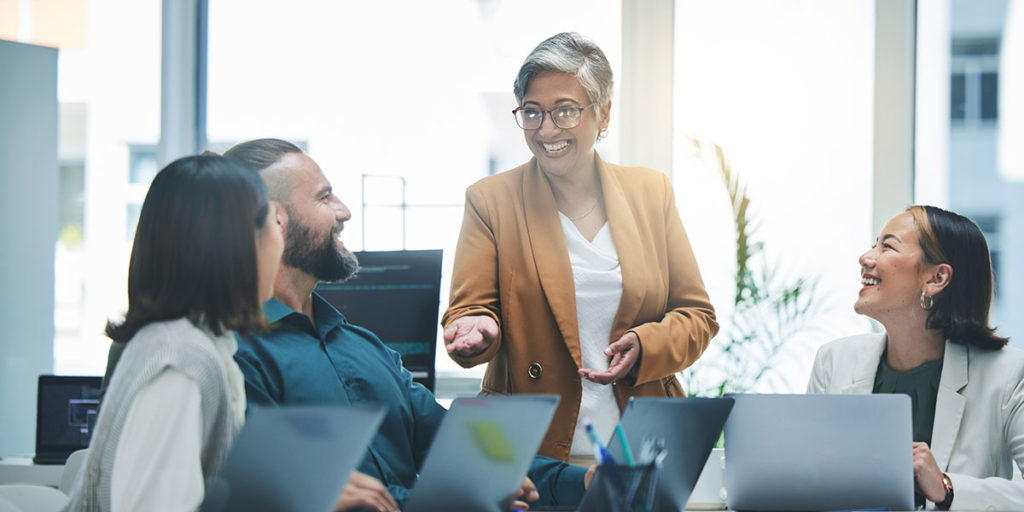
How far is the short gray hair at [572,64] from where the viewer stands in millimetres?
2223

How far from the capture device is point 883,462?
1.51 metres

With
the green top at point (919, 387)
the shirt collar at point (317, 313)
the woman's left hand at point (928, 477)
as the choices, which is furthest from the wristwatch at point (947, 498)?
the shirt collar at point (317, 313)

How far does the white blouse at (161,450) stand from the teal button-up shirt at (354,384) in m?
0.53

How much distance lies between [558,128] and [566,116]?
37 millimetres

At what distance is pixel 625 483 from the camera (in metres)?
1.21

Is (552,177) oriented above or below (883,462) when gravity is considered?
above

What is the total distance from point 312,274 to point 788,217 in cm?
235

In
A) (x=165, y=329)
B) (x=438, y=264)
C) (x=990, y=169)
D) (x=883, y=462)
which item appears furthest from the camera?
(x=990, y=169)

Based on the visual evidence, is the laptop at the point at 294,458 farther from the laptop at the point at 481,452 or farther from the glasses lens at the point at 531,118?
the glasses lens at the point at 531,118

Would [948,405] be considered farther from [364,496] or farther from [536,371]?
[364,496]

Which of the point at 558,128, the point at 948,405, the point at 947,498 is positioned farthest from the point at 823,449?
the point at 558,128

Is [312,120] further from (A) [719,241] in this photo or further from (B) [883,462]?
(B) [883,462]

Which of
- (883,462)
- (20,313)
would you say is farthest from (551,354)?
(20,313)

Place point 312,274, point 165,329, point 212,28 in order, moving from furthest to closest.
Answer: point 212,28, point 312,274, point 165,329
